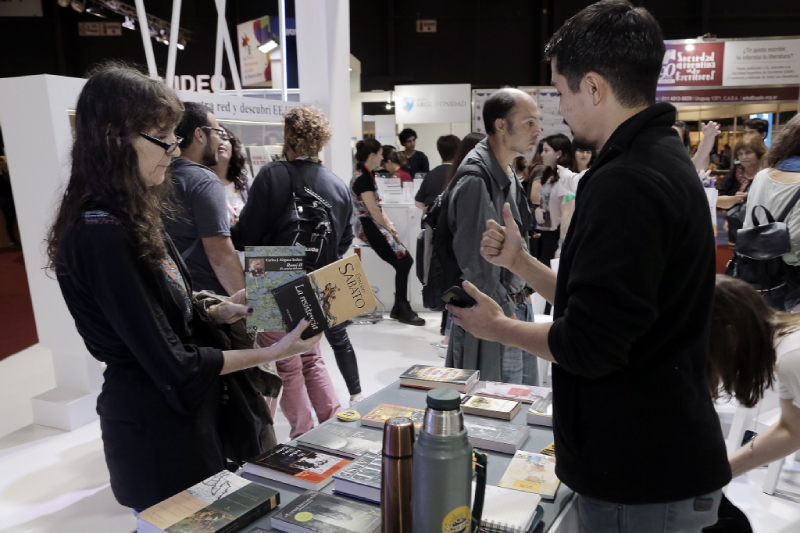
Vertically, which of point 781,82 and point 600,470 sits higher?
point 781,82

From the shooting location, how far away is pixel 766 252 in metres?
2.83

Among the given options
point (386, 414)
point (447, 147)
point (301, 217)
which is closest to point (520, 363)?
point (386, 414)

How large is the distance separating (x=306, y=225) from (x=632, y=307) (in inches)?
76.1

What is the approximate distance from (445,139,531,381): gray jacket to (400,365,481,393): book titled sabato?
54 centimetres

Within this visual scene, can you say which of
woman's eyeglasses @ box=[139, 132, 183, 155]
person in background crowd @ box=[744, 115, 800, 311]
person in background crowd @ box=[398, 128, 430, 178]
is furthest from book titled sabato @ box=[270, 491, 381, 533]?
person in background crowd @ box=[398, 128, 430, 178]

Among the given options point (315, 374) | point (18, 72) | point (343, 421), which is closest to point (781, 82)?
point (315, 374)

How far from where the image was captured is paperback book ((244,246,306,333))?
52.2 inches

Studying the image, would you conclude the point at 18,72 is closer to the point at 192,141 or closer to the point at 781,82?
the point at 192,141

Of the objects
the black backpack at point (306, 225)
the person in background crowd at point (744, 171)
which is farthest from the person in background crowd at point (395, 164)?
the black backpack at point (306, 225)

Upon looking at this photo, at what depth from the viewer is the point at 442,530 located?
2.74 ft

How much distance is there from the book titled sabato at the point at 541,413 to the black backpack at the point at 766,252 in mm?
1862

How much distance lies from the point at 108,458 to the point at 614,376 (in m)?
1.13

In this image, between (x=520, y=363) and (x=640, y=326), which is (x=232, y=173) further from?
(x=640, y=326)

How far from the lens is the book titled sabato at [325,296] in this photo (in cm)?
136
